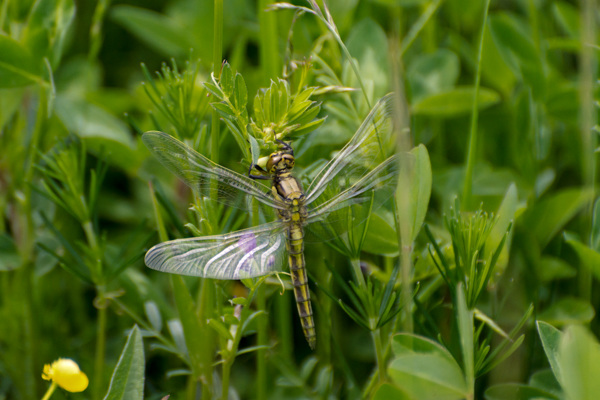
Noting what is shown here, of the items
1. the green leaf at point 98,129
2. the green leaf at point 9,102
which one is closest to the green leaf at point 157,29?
the green leaf at point 98,129

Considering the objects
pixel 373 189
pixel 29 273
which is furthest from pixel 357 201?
pixel 29 273

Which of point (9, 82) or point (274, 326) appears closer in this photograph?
point (9, 82)

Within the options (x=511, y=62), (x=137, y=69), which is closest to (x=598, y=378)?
(x=511, y=62)

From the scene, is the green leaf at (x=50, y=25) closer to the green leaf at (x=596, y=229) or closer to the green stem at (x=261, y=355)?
the green stem at (x=261, y=355)

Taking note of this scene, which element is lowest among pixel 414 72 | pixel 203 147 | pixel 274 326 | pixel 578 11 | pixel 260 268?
pixel 274 326

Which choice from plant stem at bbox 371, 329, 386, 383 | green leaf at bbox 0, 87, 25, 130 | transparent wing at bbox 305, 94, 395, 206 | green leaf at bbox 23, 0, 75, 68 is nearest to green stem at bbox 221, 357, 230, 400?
plant stem at bbox 371, 329, 386, 383

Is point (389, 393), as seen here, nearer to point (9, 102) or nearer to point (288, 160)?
point (288, 160)

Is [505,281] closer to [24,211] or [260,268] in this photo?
[260,268]
